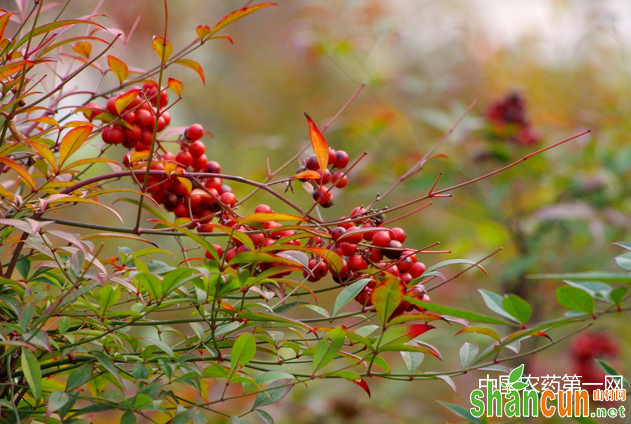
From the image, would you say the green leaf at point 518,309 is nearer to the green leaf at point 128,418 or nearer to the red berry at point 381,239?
the red berry at point 381,239

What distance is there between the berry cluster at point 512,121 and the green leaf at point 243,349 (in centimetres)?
107

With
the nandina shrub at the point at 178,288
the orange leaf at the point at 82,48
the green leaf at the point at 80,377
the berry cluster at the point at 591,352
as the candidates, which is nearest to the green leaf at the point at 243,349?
the nandina shrub at the point at 178,288

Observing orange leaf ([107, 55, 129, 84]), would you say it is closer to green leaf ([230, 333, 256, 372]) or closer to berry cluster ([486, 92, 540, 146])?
green leaf ([230, 333, 256, 372])

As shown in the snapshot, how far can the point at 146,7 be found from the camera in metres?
2.60

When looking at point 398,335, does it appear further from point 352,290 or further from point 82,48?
point 82,48

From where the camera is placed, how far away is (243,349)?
0.39 metres

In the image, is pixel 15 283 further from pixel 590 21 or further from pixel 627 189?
pixel 590 21

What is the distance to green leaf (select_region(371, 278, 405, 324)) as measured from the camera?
36 centimetres

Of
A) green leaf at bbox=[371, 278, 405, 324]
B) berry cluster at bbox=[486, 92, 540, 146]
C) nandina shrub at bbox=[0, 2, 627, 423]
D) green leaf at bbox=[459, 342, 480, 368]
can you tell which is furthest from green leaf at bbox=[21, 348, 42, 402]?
berry cluster at bbox=[486, 92, 540, 146]

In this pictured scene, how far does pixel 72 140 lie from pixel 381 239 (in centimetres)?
28

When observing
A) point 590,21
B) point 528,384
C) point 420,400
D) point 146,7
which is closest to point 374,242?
point 528,384

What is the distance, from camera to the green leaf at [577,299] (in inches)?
13.6

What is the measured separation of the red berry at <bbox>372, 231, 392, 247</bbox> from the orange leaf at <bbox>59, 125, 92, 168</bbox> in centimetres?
26

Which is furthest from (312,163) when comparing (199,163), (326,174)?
(199,163)
